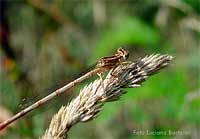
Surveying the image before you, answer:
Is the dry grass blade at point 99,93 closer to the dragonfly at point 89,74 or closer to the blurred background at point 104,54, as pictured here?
the dragonfly at point 89,74

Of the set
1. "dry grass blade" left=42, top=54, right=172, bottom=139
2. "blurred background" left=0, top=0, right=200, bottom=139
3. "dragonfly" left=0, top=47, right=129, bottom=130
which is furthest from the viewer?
"blurred background" left=0, top=0, right=200, bottom=139

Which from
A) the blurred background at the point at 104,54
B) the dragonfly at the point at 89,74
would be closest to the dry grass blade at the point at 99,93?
the dragonfly at the point at 89,74

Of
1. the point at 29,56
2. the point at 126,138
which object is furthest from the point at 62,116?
the point at 29,56

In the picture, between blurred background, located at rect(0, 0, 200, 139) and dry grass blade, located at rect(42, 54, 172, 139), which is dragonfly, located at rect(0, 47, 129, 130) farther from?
dry grass blade, located at rect(42, 54, 172, 139)

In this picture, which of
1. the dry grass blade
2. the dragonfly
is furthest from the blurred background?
the dry grass blade

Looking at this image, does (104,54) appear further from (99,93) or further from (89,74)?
(99,93)
